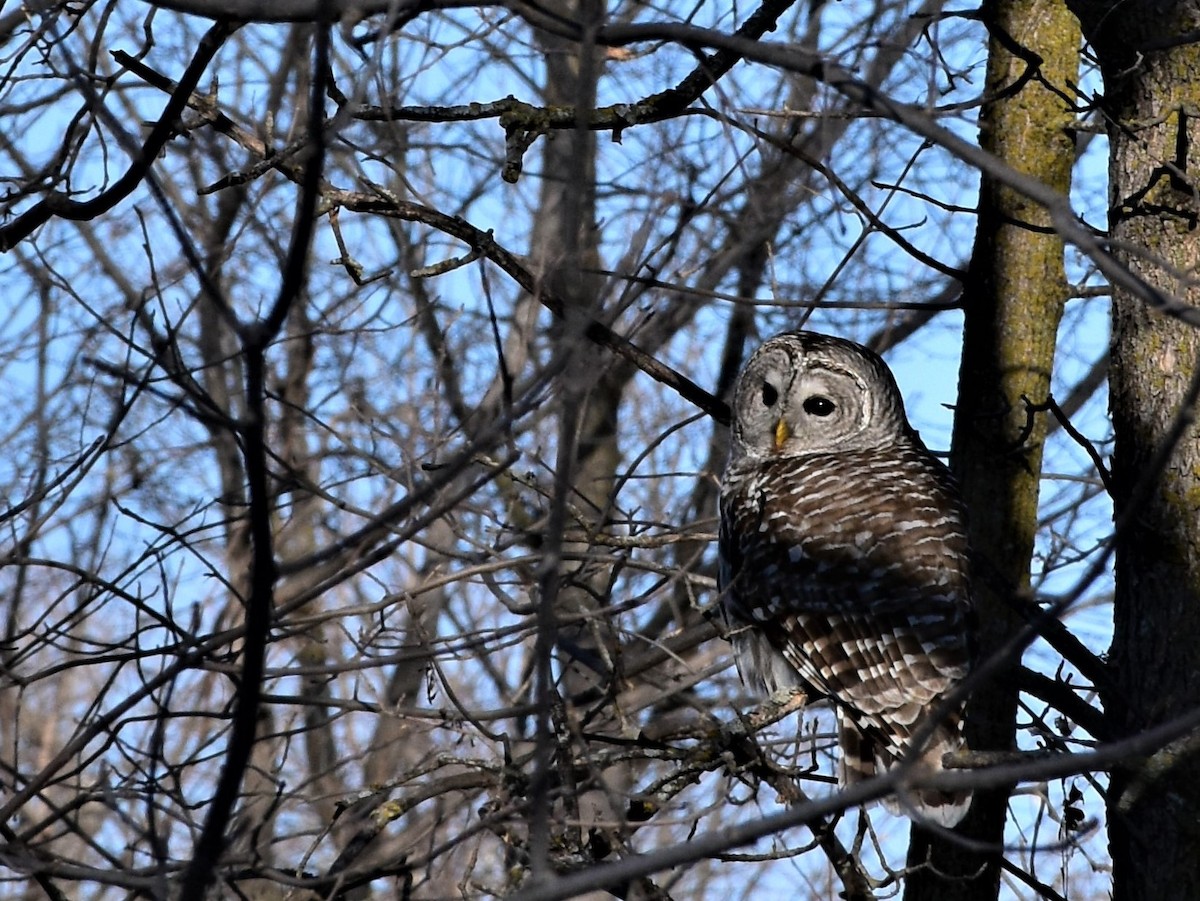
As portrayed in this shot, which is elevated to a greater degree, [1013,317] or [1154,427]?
[1013,317]

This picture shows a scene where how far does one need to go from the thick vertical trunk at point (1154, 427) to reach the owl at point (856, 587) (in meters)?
0.54

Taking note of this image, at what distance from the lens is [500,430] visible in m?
2.37

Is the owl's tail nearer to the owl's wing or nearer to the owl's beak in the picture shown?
the owl's wing

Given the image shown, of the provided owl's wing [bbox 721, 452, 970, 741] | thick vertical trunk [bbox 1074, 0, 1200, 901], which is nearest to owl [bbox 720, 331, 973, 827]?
owl's wing [bbox 721, 452, 970, 741]

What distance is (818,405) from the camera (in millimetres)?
5930

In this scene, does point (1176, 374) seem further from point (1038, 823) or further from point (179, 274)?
point (179, 274)

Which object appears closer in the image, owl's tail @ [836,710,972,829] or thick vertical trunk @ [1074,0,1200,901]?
thick vertical trunk @ [1074,0,1200,901]

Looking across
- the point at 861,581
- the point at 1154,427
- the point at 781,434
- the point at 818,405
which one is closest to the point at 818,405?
the point at 818,405

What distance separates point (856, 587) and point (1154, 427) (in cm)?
113

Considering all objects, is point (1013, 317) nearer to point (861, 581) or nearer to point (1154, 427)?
point (1154, 427)

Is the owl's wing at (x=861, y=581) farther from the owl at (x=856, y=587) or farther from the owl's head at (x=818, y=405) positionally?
the owl's head at (x=818, y=405)

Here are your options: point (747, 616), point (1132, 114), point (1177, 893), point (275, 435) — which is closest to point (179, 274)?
point (275, 435)

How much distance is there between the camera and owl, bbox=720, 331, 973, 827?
4.57 metres

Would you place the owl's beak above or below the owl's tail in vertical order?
above
